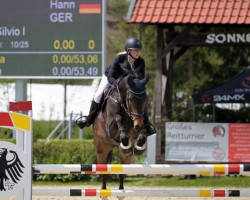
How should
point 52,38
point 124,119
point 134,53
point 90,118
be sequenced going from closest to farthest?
point 124,119 < point 134,53 < point 90,118 < point 52,38

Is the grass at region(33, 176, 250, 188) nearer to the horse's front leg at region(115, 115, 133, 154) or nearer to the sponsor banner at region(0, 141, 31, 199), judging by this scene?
the horse's front leg at region(115, 115, 133, 154)

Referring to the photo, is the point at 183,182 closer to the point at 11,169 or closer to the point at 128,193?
the point at 128,193

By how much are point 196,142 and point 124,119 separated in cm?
636

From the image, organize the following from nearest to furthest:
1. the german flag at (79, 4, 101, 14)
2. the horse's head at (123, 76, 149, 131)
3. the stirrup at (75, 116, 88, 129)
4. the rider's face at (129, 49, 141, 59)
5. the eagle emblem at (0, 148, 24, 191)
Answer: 1. the eagle emblem at (0, 148, 24, 191)
2. the horse's head at (123, 76, 149, 131)
3. the rider's face at (129, 49, 141, 59)
4. the stirrup at (75, 116, 88, 129)
5. the german flag at (79, 4, 101, 14)

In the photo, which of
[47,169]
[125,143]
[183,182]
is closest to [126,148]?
[125,143]

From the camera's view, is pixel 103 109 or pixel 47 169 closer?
pixel 47 169

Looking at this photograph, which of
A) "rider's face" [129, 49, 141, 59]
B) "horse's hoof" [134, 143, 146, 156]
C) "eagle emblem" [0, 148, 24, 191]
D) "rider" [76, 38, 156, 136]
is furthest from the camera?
"rider's face" [129, 49, 141, 59]

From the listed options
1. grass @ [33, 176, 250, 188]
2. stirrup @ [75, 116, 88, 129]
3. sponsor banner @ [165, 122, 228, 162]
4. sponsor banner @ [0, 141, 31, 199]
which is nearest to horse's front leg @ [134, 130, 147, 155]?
sponsor banner @ [0, 141, 31, 199]

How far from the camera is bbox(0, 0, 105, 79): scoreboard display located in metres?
14.0

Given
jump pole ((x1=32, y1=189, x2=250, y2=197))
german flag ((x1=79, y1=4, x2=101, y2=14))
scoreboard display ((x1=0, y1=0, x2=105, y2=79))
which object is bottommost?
jump pole ((x1=32, y1=189, x2=250, y2=197))

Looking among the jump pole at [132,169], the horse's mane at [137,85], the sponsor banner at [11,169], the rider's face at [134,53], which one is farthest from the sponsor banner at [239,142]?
the sponsor banner at [11,169]

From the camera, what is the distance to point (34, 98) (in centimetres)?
2155

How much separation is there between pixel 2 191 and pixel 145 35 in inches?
575

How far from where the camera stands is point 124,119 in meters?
8.45
